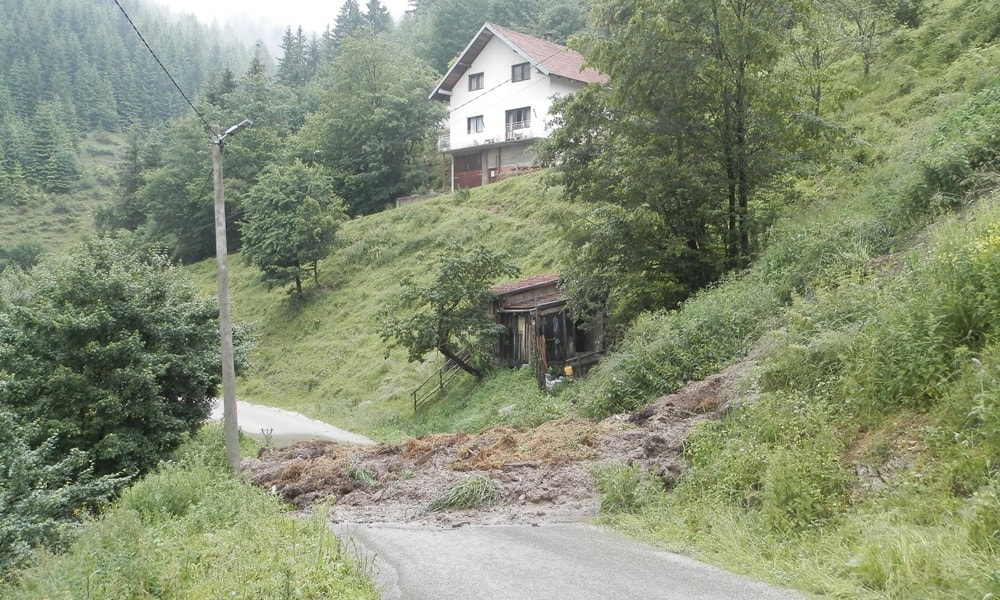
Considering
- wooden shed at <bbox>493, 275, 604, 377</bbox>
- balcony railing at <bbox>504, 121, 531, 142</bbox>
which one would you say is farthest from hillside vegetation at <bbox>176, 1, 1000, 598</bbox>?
balcony railing at <bbox>504, 121, 531, 142</bbox>

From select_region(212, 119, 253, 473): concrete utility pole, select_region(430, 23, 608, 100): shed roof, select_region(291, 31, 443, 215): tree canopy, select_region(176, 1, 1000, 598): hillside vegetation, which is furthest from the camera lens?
select_region(291, 31, 443, 215): tree canopy

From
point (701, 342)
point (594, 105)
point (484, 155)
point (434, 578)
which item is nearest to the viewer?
point (434, 578)

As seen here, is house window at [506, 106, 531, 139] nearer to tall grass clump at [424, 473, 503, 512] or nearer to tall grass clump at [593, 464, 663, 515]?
tall grass clump at [424, 473, 503, 512]

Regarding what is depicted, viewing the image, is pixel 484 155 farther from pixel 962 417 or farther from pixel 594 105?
pixel 962 417

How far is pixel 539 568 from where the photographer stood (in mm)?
7145

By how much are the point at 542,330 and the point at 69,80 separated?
120 meters

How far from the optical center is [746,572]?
6.55 meters

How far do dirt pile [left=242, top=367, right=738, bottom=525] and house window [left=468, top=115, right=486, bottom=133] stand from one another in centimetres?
3493

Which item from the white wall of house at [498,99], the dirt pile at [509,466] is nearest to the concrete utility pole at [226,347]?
the dirt pile at [509,466]

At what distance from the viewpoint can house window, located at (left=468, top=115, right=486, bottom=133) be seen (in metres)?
47.4

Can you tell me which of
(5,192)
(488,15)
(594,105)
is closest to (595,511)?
(594,105)

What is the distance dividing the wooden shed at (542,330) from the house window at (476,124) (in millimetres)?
23777

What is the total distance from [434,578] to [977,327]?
20.4ft

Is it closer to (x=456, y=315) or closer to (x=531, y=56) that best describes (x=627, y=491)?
(x=456, y=315)
